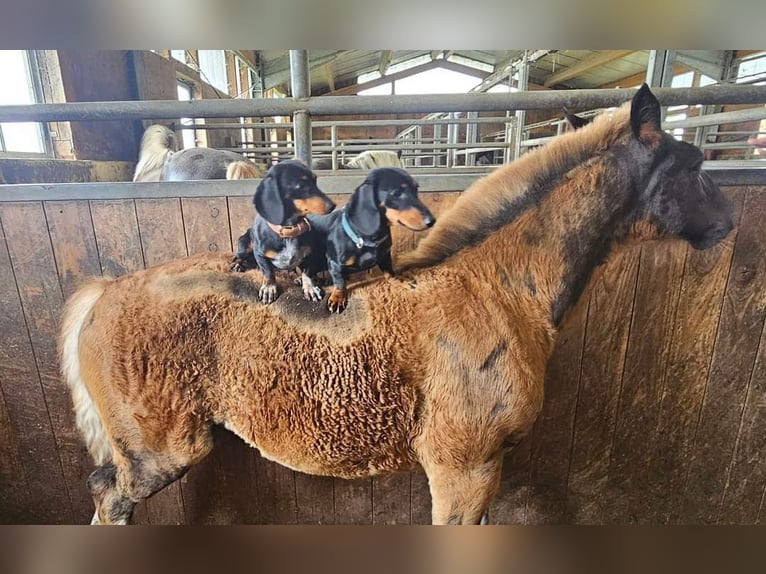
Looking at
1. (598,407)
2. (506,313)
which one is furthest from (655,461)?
(506,313)

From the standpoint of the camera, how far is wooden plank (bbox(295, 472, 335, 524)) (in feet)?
3.69

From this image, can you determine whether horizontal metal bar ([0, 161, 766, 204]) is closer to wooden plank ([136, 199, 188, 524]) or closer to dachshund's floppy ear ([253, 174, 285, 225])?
wooden plank ([136, 199, 188, 524])

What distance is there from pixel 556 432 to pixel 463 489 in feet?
1.33

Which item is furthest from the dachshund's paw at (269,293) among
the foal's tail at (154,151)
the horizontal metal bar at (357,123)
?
the foal's tail at (154,151)

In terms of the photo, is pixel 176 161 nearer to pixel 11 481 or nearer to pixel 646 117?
pixel 11 481

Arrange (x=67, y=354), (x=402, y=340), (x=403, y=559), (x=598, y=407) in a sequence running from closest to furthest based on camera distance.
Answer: (x=403, y=559)
(x=402, y=340)
(x=67, y=354)
(x=598, y=407)

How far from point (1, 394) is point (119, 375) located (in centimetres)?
47

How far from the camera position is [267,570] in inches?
24.8

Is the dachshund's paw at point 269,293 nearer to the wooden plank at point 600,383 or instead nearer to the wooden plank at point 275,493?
the wooden plank at point 275,493

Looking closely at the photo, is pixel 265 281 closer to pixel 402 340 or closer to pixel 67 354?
pixel 402 340

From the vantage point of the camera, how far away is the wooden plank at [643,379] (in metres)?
0.96

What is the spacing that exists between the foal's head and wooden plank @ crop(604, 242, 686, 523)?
5.6 inches

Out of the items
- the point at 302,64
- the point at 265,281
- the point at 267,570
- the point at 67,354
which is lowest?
the point at 267,570

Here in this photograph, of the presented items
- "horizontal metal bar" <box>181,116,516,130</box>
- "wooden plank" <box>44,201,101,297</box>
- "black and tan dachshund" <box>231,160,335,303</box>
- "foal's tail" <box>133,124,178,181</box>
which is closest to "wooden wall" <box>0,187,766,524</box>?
"wooden plank" <box>44,201,101,297</box>
